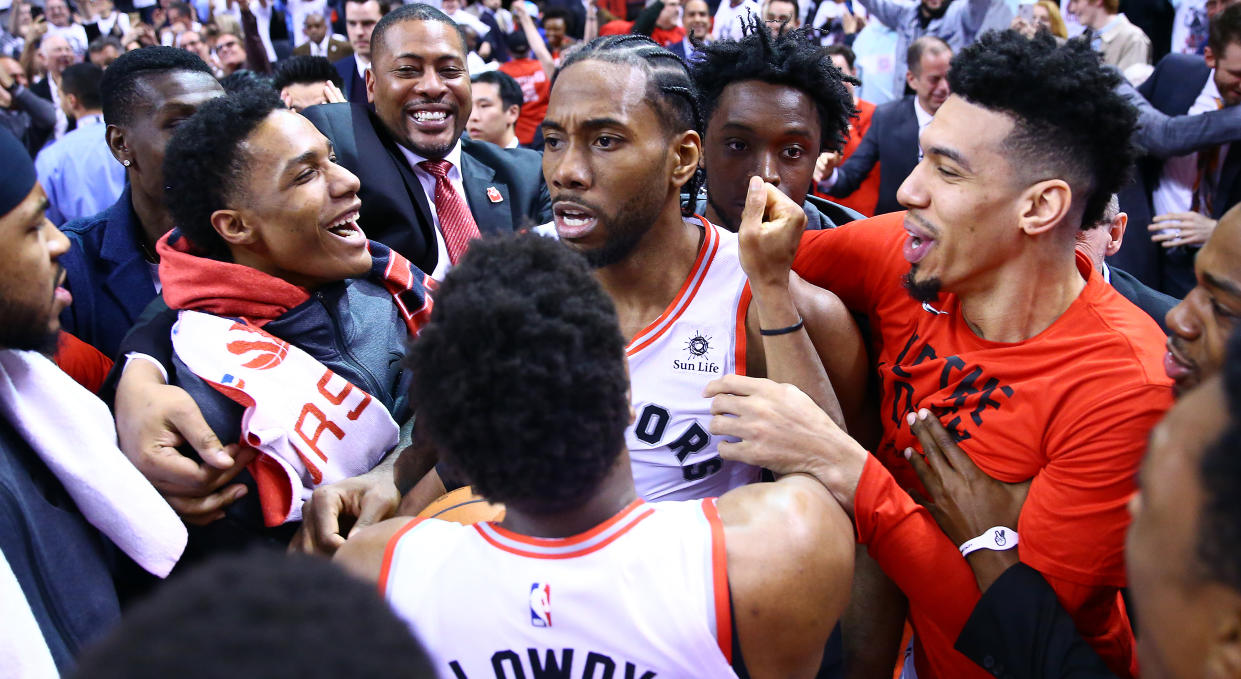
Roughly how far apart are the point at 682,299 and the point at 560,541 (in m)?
1.10

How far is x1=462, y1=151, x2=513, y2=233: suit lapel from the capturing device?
13.7 feet

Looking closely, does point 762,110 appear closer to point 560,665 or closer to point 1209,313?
point 1209,313

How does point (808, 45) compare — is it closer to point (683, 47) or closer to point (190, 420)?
point (190, 420)

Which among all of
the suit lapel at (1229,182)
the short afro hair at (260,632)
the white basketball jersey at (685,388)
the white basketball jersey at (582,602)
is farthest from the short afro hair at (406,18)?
the suit lapel at (1229,182)

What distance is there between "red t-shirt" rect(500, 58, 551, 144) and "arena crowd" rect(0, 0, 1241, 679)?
18.8ft

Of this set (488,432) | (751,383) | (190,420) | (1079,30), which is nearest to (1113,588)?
(751,383)

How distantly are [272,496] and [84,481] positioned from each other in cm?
46

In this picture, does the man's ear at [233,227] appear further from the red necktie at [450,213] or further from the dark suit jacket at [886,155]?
the dark suit jacket at [886,155]

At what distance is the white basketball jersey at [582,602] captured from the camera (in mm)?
1497

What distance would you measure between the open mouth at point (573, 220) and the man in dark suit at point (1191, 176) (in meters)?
3.80

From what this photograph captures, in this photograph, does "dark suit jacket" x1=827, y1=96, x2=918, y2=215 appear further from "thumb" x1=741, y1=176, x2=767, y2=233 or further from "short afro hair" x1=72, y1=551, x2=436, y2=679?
"short afro hair" x1=72, y1=551, x2=436, y2=679

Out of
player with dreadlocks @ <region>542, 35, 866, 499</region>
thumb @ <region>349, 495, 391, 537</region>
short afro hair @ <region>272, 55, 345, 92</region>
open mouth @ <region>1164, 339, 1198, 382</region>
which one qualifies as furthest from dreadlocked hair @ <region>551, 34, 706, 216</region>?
short afro hair @ <region>272, 55, 345, 92</region>

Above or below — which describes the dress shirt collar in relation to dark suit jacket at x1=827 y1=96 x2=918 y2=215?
above

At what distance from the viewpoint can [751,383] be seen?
213 cm
